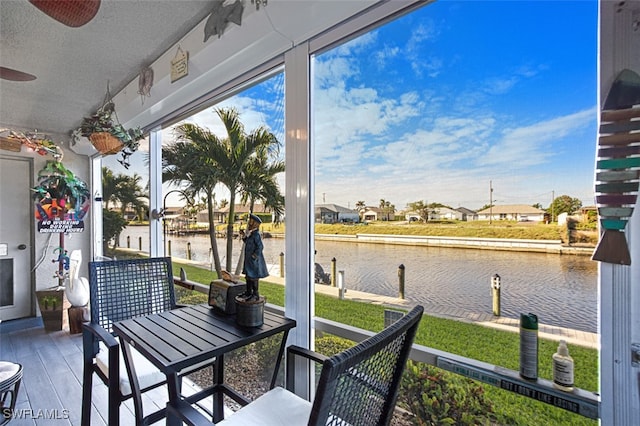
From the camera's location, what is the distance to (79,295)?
3.39 metres

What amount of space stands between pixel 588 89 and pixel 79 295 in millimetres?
4570

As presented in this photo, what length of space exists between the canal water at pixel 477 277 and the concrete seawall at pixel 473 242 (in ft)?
0.06

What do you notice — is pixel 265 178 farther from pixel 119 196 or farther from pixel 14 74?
pixel 119 196

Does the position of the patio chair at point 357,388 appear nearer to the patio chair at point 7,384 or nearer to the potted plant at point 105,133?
the patio chair at point 7,384

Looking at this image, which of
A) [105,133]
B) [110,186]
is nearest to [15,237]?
[110,186]

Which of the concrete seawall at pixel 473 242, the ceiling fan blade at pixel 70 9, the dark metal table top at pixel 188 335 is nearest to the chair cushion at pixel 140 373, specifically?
the dark metal table top at pixel 188 335

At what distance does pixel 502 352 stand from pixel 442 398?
0.33 meters

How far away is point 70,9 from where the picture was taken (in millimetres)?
1082

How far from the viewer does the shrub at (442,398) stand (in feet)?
3.66

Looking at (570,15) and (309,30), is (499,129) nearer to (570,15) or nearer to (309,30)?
(570,15)

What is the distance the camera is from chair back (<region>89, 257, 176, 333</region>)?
177cm

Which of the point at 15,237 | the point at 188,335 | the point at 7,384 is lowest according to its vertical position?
the point at 7,384

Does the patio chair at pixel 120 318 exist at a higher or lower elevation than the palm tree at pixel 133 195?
lower

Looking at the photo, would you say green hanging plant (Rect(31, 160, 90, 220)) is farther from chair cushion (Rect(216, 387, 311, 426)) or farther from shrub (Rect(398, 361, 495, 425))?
shrub (Rect(398, 361, 495, 425))
